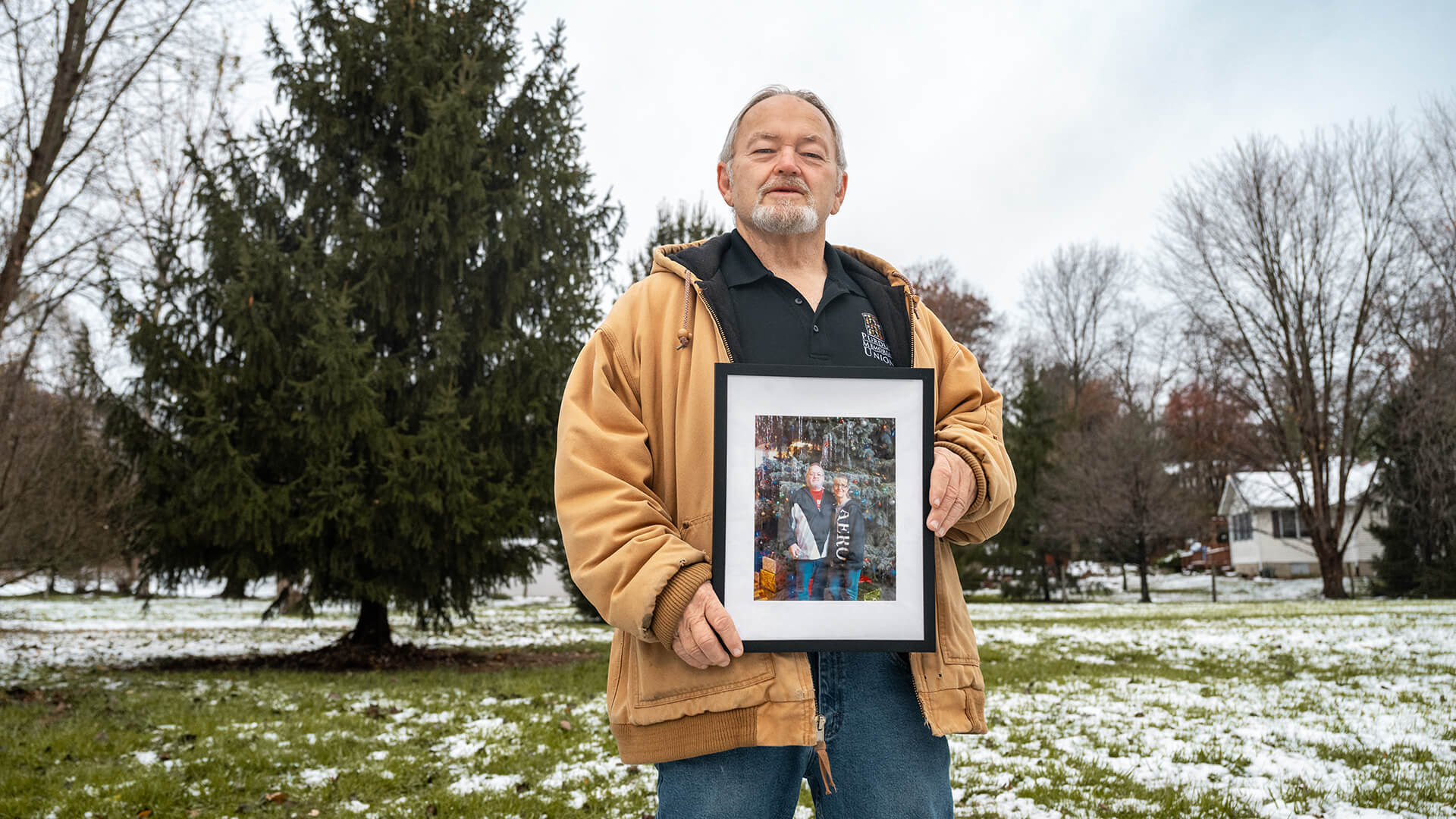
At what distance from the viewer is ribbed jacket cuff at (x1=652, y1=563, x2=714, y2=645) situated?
1.66m

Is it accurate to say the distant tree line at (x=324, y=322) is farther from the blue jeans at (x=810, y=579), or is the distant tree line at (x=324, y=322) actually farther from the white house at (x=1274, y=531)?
the white house at (x=1274, y=531)

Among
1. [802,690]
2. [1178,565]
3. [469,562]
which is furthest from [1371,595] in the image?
[802,690]

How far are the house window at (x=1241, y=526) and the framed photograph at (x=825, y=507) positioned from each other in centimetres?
4530

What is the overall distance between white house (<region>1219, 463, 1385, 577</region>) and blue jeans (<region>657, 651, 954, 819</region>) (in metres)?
38.5

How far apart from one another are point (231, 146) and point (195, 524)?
4.87 m

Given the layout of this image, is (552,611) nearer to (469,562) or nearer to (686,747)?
(469,562)

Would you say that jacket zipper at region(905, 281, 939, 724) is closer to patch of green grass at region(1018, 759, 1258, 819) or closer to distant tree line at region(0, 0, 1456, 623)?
patch of green grass at region(1018, 759, 1258, 819)

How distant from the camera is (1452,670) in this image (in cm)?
926

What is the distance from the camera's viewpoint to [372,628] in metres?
12.5

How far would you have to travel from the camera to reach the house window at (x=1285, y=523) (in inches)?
1551

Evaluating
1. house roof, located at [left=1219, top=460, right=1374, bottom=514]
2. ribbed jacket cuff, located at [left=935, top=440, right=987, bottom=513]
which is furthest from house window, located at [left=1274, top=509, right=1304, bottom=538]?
ribbed jacket cuff, located at [left=935, top=440, right=987, bottom=513]

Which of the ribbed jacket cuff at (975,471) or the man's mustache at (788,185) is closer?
the ribbed jacket cuff at (975,471)

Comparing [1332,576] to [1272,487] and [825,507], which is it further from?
[825,507]

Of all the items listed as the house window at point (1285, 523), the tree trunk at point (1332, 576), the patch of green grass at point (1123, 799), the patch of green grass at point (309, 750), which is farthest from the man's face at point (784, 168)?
the house window at point (1285, 523)
